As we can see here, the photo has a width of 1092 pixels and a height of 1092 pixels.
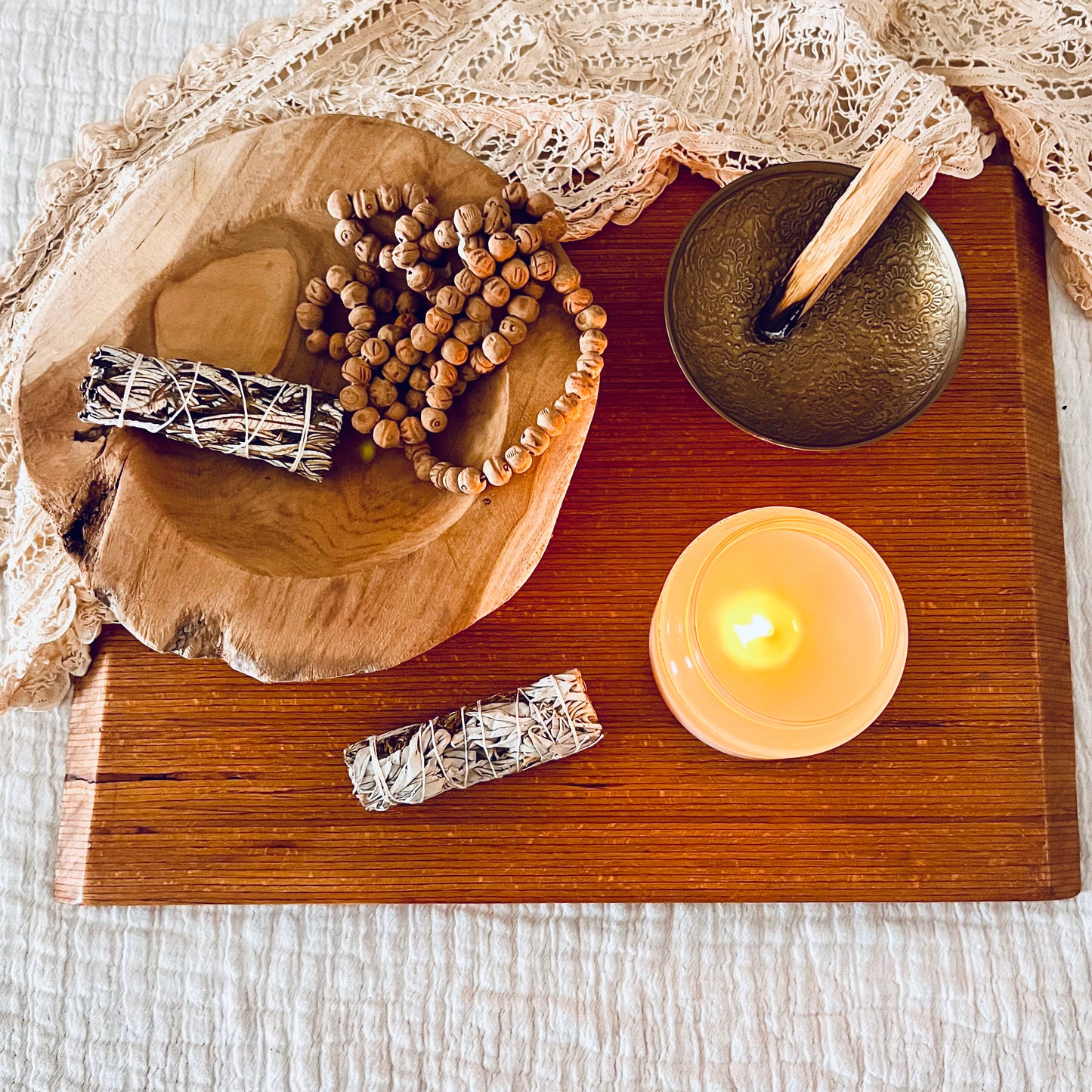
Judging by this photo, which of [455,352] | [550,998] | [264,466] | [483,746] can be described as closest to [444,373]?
[455,352]

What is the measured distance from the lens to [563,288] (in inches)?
22.3

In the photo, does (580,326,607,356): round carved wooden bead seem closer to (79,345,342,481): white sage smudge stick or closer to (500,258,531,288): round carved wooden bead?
(500,258,531,288): round carved wooden bead

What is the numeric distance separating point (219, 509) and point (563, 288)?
238mm

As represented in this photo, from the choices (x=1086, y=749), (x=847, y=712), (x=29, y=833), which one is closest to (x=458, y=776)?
(x=847, y=712)

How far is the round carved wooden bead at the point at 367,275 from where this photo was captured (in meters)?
0.60

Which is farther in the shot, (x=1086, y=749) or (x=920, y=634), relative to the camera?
(x=1086, y=749)

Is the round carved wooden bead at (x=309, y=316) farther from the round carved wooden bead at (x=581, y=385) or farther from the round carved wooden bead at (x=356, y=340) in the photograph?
the round carved wooden bead at (x=581, y=385)

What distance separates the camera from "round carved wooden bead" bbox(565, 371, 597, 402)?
546 millimetres

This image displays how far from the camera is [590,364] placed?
55cm

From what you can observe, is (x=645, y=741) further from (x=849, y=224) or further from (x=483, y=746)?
(x=849, y=224)

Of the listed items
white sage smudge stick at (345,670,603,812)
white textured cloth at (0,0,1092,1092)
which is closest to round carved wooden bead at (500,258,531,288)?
white sage smudge stick at (345,670,603,812)

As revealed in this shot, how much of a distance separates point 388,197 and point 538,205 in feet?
0.28

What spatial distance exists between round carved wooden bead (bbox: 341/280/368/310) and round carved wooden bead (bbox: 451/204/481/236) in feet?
0.24

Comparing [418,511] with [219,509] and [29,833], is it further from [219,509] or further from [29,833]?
[29,833]
